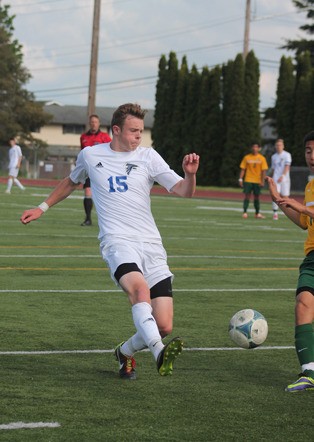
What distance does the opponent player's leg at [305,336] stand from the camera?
7008mm

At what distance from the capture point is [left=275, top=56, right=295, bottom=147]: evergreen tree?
59.3 metres

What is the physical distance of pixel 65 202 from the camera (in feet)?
107

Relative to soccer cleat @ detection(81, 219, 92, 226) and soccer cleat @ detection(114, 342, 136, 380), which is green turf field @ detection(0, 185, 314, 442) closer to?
soccer cleat @ detection(114, 342, 136, 380)

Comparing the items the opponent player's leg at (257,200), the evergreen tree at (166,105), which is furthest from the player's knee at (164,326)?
the evergreen tree at (166,105)

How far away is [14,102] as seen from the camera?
88.6 metres

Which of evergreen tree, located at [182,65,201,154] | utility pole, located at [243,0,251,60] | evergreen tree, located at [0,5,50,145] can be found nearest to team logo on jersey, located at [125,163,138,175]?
utility pole, located at [243,0,251,60]

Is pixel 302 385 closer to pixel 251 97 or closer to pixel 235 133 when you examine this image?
pixel 235 133

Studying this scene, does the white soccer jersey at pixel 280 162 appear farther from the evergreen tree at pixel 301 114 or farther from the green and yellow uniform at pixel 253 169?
the evergreen tree at pixel 301 114

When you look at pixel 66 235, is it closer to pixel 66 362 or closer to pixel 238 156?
pixel 66 362

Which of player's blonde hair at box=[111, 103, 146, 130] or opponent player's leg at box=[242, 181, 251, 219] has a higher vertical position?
player's blonde hair at box=[111, 103, 146, 130]

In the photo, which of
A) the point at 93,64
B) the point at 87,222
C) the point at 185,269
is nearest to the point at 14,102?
the point at 93,64

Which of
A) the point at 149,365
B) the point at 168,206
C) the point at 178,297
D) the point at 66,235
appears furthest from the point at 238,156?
the point at 149,365

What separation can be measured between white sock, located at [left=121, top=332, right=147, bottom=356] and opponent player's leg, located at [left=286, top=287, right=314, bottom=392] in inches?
39.6

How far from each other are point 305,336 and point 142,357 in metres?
1.49
